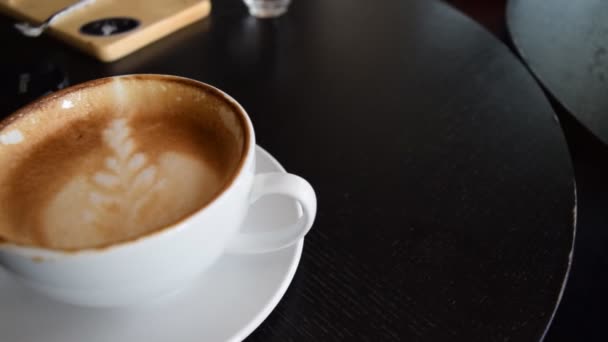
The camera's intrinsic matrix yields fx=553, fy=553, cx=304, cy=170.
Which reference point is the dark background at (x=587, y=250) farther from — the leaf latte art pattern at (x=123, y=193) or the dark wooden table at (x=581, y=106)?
the leaf latte art pattern at (x=123, y=193)

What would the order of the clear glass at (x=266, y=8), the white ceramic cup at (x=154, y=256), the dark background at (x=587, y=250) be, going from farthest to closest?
1. the clear glass at (x=266, y=8)
2. the dark background at (x=587, y=250)
3. the white ceramic cup at (x=154, y=256)

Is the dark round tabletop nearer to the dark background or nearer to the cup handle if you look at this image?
the cup handle

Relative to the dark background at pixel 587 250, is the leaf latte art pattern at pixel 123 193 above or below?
above

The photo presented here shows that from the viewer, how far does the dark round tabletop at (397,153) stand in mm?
407

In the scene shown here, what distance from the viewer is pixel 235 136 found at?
1.36ft

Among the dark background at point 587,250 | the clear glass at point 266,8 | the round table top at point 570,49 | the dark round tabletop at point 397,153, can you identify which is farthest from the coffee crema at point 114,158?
the round table top at point 570,49

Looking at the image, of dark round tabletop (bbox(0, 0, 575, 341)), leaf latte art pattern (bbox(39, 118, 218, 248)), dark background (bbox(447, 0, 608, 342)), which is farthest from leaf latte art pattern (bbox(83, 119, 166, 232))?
dark background (bbox(447, 0, 608, 342))

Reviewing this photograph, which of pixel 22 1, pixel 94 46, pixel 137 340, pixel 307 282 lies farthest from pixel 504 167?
pixel 22 1

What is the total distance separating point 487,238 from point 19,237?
0.35 m

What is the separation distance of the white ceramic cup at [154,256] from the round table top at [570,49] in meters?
0.60

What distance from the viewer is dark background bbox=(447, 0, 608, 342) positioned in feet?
2.20

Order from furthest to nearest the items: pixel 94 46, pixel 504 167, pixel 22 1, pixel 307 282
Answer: pixel 22 1, pixel 94 46, pixel 504 167, pixel 307 282

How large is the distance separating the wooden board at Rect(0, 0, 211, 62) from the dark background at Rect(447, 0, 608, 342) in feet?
1.86

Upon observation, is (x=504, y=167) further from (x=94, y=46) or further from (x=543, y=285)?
(x=94, y=46)
